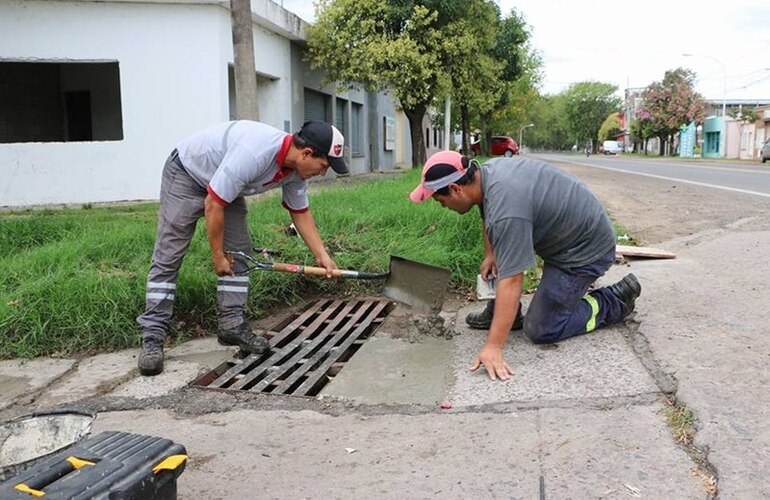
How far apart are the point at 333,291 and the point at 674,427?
9.35 feet

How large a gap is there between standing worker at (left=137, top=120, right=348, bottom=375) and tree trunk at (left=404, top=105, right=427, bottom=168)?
545 inches

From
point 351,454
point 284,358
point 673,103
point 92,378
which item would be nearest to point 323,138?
point 284,358

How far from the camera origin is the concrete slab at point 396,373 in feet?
9.55

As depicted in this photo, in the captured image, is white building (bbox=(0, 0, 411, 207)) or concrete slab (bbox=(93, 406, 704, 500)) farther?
white building (bbox=(0, 0, 411, 207))

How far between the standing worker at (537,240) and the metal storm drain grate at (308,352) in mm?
835

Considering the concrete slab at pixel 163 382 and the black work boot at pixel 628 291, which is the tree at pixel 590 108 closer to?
the black work boot at pixel 628 291

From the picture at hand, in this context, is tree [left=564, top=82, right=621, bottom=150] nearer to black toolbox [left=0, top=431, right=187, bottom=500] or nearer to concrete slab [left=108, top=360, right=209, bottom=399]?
concrete slab [left=108, top=360, right=209, bottom=399]

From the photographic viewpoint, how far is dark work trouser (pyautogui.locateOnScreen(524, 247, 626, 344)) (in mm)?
3252

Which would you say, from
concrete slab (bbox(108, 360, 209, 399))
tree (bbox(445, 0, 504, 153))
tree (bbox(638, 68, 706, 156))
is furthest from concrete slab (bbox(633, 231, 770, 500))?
tree (bbox(638, 68, 706, 156))

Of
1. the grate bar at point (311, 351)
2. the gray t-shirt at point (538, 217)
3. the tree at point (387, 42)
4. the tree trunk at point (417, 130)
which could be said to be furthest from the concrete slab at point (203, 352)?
the tree trunk at point (417, 130)

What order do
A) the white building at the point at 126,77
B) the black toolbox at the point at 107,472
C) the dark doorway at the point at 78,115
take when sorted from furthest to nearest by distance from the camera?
the dark doorway at the point at 78,115, the white building at the point at 126,77, the black toolbox at the point at 107,472

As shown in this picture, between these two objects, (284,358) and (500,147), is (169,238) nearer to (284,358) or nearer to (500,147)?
(284,358)

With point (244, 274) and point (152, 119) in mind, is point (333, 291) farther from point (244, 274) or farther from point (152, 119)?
point (152, 119)

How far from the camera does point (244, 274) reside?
3.69 m
